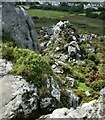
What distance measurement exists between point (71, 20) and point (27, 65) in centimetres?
11053

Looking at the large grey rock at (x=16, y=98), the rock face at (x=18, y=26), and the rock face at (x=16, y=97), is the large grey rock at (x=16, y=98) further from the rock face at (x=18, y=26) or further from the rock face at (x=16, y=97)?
the rock face at (x=18, y=26)

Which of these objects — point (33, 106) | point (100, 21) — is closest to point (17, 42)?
point (33, 106)

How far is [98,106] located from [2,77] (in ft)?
13.1

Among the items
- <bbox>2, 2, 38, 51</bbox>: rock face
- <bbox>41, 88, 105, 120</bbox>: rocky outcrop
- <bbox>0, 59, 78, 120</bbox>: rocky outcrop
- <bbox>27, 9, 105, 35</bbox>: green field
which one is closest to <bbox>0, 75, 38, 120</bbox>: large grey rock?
<bbox>0, 59, 78, 120</bbox>: rocky outcrop

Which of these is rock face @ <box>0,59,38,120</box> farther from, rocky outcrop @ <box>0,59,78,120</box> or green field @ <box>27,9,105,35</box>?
green field @ <box>27,9,105,35</box>

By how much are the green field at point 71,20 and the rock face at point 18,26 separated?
96277 mm

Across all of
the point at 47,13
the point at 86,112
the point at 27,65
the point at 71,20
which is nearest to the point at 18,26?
the point at 27,65

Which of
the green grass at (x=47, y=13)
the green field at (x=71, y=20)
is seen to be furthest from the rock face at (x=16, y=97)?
the green grass at (x=47, y=13)

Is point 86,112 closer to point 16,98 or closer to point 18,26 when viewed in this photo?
point 16,98

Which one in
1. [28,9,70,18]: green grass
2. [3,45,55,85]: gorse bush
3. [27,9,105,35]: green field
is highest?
[3,45,55,85]: gorse bush

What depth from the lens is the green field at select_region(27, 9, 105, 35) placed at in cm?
12094

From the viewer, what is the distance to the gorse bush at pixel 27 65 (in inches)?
575

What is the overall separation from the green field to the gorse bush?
334 ft

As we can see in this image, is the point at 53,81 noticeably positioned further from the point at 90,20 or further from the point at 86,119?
the point at 90,20
